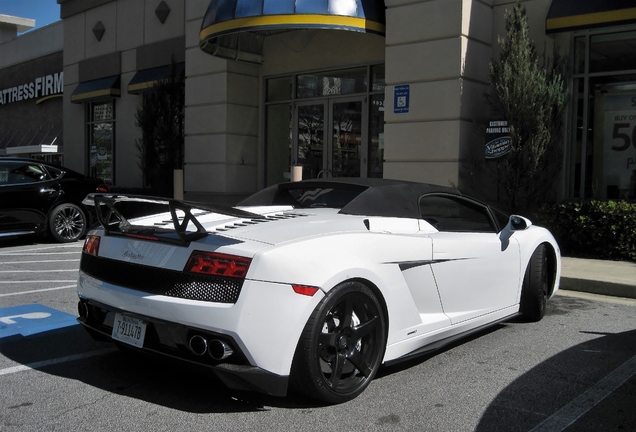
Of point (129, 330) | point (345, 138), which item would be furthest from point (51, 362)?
point (345, 138)

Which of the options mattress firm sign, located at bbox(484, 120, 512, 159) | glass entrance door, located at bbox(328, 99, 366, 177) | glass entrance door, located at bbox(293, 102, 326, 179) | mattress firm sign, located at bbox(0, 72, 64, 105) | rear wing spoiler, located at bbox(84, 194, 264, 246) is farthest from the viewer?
mattress firm sign, located at bbox(0, 72, 64, 105)

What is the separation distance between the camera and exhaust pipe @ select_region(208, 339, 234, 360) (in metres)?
3.31

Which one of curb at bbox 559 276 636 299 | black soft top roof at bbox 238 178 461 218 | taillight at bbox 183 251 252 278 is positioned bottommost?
curb at bbox 559 276 636 299

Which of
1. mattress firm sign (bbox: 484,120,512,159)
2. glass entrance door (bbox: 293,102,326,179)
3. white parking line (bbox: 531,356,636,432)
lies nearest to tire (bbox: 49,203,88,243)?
glass entrance door (bbox: 293,102,326,179)

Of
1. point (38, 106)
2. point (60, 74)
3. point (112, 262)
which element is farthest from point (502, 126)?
point (38, 106)

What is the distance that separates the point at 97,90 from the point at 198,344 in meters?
17.2

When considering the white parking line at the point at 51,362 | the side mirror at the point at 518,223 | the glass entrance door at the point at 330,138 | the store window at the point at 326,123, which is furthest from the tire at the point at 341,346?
the glass entrance door at the point at 330,138

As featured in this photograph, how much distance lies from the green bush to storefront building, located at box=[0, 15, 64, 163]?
18404mm

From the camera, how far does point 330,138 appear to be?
13945mm

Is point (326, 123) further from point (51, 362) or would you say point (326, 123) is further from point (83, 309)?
point (83, 309)

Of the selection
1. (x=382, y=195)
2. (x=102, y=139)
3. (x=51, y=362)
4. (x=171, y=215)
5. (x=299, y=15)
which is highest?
(x=299, y=15)

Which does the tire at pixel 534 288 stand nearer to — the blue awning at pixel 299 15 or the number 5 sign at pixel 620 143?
the number 5 sign at pixel 620 143

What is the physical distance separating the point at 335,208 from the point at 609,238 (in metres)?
6.18

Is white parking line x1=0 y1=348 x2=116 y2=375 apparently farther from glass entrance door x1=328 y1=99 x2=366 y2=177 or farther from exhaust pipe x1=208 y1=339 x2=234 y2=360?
glass entrance door x1=328 y1=99 x2=366 y2=177
